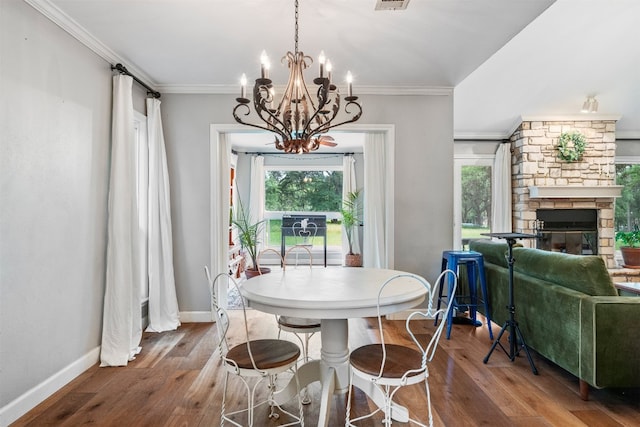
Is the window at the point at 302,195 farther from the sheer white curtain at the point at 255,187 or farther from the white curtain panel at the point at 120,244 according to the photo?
the white curtain panel at the point at 120,244

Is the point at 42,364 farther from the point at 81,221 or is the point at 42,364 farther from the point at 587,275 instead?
the point at 587,275

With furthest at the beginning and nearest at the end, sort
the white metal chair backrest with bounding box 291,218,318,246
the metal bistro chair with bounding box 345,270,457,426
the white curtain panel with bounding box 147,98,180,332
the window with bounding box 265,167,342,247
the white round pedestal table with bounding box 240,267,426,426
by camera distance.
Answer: the window with bounding box 265,167,342,247, the white metal chair backrest with bounding box 291,218,318,246, the white curtain panel with bounding box 147,98,180,332, the white round pedestal table with bounding box 240,267,426,426, the metal bistro chair with bounding box 345,270,457,426

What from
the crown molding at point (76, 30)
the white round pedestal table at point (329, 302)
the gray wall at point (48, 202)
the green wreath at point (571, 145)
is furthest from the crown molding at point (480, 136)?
the gray wall at point (48, 202)

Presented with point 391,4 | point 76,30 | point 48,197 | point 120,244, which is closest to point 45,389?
point 120,244

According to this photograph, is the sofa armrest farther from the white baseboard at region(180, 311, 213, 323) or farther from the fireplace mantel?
the fireplace mantel

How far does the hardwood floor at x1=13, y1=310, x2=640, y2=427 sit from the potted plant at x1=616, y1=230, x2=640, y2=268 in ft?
13.2

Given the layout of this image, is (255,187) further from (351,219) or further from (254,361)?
(254,361)

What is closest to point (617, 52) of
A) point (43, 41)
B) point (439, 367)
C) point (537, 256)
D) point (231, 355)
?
point (537, 256)

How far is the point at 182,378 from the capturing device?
8.24ft

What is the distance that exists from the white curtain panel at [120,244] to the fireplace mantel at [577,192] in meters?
5.41

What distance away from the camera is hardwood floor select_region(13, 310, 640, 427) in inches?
78.5

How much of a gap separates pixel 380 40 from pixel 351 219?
419 cm

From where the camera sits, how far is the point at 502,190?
5.96 meters

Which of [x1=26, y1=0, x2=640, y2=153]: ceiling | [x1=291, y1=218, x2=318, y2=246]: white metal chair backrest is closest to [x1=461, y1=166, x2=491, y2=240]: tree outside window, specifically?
[x1=26, y1=0, x2=640, y2=153]: ceiling
